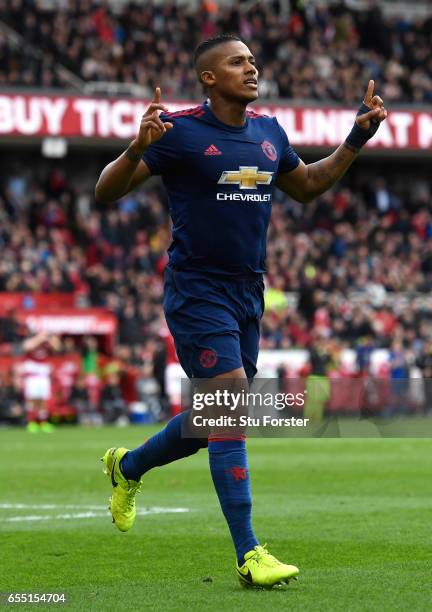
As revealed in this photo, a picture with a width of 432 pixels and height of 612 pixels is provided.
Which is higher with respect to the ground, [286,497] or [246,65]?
[246,65]

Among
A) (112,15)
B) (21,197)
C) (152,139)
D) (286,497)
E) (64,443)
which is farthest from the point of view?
(112,15)

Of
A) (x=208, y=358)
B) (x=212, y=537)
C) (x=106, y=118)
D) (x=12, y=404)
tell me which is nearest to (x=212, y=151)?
(x=208, y=358)

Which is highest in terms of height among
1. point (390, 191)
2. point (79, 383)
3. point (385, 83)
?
point (385, 83)

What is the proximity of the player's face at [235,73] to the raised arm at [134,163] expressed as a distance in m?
0.43

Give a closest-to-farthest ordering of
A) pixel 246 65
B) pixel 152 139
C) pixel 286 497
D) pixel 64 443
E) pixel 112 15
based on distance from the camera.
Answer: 1. pixel 152 139
2. pixel 246 65
3. pixel 286 497
4. pixel 64 443
5. pixel 112 15

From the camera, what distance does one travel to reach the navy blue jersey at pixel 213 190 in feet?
20.9

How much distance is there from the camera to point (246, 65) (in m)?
6.45

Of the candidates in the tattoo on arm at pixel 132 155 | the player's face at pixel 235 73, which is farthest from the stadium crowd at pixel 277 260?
the tattoo on arm at pixel 132 155

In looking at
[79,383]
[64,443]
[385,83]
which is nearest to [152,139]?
[64,443]

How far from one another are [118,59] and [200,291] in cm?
2648

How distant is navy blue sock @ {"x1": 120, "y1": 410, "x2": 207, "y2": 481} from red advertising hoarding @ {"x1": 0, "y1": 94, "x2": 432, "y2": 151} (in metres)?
24.0

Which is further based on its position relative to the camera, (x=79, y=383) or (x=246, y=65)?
(x=79, y=383)

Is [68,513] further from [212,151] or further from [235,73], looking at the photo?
[235,73]

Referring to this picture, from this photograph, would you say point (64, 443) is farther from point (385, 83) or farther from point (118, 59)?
point (385, 83)
